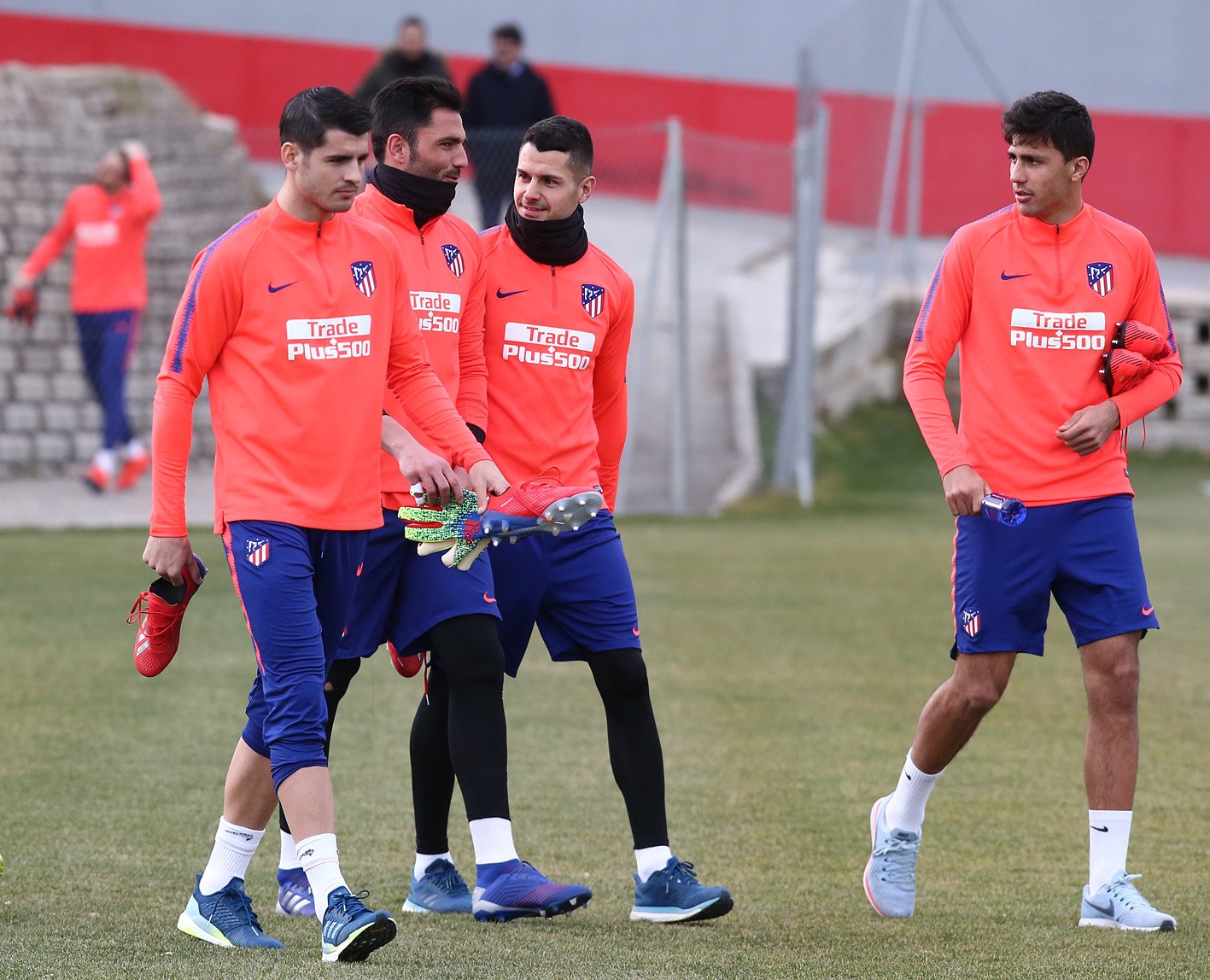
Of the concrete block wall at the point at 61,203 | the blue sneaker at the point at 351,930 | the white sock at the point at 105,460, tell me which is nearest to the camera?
the blue sneaker at the point at 351,930

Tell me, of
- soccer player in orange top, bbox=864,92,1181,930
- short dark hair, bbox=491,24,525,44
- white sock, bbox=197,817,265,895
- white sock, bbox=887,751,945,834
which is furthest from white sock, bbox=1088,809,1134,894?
short dark hair, bbox=491,24,525,44

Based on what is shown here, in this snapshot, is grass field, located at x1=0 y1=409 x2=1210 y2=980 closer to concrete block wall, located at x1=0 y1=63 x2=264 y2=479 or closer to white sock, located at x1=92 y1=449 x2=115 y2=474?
white sock, located at x1=92 y1=449 x2=115 y2=474

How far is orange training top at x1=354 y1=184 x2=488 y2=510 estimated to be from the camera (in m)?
5.16

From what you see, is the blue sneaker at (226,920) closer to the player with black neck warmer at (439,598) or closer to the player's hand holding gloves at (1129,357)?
the player with black neck warmer at (439,598)

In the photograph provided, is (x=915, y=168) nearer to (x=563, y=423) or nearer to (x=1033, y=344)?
(x=1033, y=344)

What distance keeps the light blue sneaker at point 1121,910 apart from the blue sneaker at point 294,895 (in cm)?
208

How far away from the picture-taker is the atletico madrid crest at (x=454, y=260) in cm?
524

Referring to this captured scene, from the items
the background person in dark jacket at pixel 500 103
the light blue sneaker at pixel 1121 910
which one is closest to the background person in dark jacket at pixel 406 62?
the background person in dark jacket at pixel 500 103

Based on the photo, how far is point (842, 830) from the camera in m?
6.16

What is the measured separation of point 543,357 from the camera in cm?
532

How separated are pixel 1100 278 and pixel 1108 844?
1559mm

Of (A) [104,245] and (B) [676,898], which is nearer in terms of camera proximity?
(B) [676,898]

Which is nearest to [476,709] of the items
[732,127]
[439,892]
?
[439,892]

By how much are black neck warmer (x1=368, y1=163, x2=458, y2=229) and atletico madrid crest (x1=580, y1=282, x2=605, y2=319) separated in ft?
1.50
